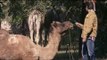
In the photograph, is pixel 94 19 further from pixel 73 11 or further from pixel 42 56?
pixel 73 11

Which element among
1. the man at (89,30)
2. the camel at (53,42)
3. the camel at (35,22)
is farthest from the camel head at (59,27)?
the camel at (35,22)

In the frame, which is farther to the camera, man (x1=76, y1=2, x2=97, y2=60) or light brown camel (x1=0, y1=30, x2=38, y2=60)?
man (x1=76, y1=2, x2=97, y2=60)

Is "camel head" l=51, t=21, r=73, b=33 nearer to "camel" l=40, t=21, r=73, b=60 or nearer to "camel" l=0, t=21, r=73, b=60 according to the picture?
"camel" l=40, t=21, r=73, b=60

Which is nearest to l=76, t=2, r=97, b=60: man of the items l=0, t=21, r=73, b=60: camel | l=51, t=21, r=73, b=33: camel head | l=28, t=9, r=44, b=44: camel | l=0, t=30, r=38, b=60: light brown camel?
l=51, t=21, r=73, b=33: camel head

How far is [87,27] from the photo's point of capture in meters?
11.0

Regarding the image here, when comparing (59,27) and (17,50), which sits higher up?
(59,27)

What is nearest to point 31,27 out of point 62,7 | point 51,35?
point 62,7

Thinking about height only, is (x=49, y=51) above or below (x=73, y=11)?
above

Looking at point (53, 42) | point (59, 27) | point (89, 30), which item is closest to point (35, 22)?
point (89, 30)

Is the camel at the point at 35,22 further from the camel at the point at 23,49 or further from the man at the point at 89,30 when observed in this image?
the camel at the point at 23,49

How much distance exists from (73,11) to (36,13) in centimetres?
426

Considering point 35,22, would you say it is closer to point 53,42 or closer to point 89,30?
point 89,30

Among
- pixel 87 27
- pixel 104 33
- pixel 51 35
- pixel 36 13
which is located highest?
pixel 51 35

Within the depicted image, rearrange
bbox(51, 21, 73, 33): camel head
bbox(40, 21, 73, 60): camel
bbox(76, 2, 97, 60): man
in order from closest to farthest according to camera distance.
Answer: bbox(40, 21, 73, 60): camel
bbox(51, 21, 73, 33): camel head
bbox(76, 2, 97, 60): man
